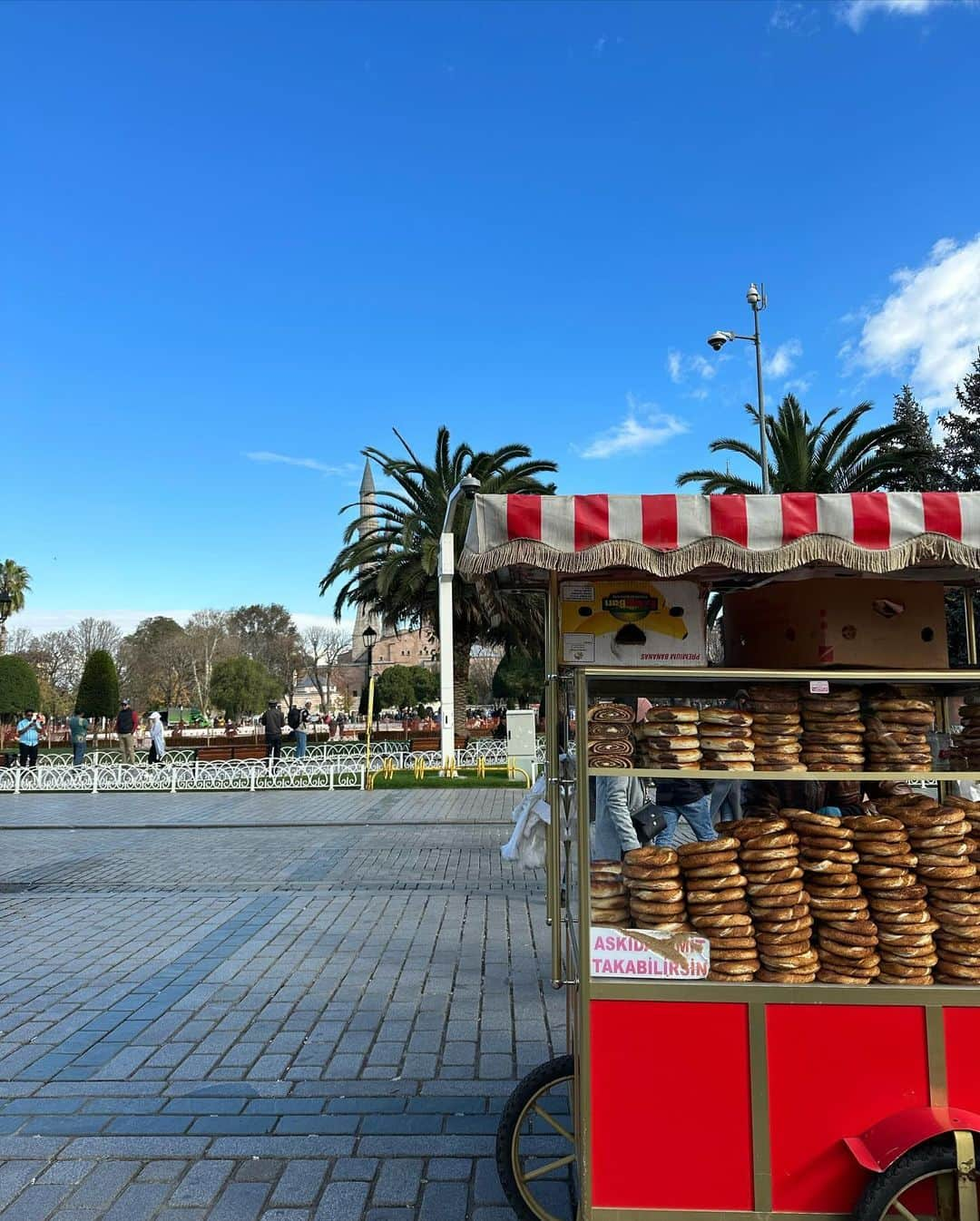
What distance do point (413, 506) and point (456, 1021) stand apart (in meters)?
20.9

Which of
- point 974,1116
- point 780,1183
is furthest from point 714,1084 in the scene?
point 974,1116

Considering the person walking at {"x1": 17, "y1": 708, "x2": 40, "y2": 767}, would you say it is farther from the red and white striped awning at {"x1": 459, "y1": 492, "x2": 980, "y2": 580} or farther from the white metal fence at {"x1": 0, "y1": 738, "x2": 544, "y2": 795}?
the red and white striped awning at {"x1": 459, "y1": 492, "x2": 980, "y2": 580}

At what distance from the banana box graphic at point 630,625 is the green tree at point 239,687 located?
51.9m

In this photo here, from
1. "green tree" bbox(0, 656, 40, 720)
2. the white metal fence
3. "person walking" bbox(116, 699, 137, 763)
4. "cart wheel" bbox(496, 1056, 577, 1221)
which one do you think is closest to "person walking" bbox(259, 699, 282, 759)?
the white metal fence

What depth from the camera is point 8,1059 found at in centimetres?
442

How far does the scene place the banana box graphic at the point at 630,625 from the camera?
123 inches

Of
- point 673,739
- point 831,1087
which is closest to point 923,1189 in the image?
point 831,1087

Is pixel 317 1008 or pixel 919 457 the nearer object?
pixel 317 1008

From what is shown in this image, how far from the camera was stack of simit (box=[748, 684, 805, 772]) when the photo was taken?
2838mm

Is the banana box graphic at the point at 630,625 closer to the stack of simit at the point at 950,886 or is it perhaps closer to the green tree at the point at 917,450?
the stack of simit at the point at 950,886

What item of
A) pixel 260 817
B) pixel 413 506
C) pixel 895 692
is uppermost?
pixel 413 506

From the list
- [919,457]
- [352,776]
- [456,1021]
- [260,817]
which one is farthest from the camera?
[919,457]

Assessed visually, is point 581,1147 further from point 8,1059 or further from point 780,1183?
point 8,1059

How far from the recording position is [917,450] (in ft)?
67.1
